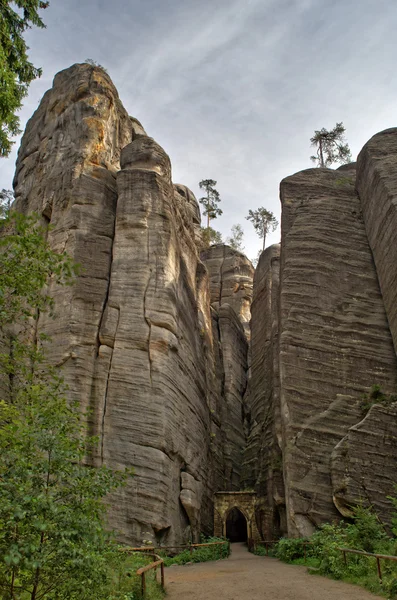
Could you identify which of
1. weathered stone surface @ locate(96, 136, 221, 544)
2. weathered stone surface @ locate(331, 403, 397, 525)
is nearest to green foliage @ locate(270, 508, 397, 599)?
weathered stone surface @ locate(331, 403, 397, 525)

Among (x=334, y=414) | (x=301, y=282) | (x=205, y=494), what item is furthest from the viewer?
(x=301, y=282)

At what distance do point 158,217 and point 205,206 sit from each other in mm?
39039

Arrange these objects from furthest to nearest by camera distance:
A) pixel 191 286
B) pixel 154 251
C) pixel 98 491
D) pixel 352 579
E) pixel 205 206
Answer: pixel 205 206, pixel 191 286, pixel 154 251, pixel 352 579, pixel 98 491

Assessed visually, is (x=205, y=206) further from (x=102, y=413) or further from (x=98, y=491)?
(x=98, y=491)

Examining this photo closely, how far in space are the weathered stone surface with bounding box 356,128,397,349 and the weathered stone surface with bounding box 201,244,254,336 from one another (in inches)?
757

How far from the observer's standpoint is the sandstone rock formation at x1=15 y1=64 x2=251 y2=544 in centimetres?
1967

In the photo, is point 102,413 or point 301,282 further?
point 301,282

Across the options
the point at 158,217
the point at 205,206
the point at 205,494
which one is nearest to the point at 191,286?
the point at 158,217

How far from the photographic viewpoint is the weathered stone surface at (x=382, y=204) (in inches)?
1024

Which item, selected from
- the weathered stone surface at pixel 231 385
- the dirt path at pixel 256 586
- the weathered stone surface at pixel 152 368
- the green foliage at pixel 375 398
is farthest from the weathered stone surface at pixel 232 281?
the dirt path at pixel 256 586

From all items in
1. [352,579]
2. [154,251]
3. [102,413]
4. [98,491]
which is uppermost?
[154,251]

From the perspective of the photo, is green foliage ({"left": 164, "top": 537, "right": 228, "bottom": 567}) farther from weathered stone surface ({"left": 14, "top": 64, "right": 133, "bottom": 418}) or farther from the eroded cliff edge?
weathered stone surface ({"left": 14, "top": 64, "right": 133, "bottom": 418})

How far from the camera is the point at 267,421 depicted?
31.1 m

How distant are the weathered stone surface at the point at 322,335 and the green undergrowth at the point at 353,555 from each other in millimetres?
1772
